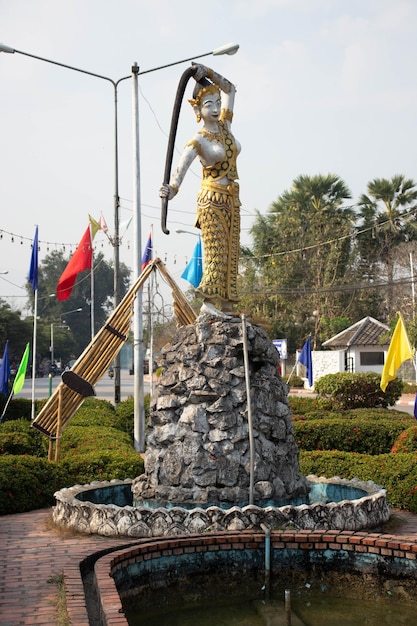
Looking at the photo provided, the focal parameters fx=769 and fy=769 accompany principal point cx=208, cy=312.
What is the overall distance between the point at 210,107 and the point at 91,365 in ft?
12.3

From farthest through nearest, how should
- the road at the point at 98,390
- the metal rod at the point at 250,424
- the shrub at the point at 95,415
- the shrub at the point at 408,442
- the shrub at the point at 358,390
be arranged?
the road at the point at 98,390
the shrub at the point at 358,390
the shrub at the point at 95,415
the shrub at the point at 408,442
the metal rod at the point at 250,424

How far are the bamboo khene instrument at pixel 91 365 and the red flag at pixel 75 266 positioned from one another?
6378 mm

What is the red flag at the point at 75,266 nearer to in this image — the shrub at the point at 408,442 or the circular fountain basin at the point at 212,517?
the shrub at the point at 408,442

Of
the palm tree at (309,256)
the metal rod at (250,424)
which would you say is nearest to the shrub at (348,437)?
the metal rod at (250,424)

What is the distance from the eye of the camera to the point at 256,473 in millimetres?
7648

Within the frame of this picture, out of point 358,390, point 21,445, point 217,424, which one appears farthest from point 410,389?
point 217,424

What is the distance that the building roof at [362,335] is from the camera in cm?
3566

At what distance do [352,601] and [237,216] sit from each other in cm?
446

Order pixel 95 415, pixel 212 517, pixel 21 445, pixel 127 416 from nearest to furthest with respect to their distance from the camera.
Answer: pixel 212 517 < pixel 21 445 < pixel 95 415 < pixel 127 416

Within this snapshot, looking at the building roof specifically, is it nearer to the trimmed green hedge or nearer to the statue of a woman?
the trimmed green hedge

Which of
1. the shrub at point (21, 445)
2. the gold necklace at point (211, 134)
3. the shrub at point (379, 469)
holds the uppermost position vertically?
the gold necklace at point (211, 134)

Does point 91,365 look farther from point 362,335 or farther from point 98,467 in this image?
point 362,335

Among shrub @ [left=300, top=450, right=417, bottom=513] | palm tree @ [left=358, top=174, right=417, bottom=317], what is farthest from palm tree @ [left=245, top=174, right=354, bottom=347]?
shrub @ [left=300, top=450, right=417, bottom=513]

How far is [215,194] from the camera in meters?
8.66
